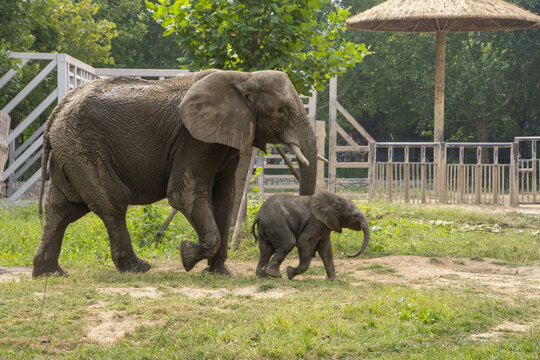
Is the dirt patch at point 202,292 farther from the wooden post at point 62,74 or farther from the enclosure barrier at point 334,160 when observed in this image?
the wooden post at point 62,74

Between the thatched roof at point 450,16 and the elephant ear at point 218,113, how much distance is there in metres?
12.4

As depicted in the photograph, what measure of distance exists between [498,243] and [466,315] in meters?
5.44

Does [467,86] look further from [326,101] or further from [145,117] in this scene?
[145,117]

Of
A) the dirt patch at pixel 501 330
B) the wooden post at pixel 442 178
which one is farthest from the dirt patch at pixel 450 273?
the wooden post at pixel 442 178

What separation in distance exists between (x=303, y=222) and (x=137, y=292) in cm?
185

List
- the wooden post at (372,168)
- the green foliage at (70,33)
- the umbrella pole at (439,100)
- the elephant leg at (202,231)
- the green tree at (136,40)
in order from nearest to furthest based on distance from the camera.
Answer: the elephant leg at (202,231) → the wooden post at (372,168) → the green foliage at (70,33) → the umbrella pole at (439,100) → the green tree at (136,40)

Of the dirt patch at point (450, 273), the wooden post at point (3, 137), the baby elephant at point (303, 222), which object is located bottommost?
the dirt patch at point (450, 273)

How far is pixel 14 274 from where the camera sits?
7.86 metres

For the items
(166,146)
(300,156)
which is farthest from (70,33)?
(300,156)

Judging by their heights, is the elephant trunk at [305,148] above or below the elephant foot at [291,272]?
above

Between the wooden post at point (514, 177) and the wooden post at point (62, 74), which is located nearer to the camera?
the wooden post at point (62, 74)

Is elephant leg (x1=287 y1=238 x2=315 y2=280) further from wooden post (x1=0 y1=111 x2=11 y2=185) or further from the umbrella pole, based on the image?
the umbrella pole

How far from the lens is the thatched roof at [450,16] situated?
18.8 meters

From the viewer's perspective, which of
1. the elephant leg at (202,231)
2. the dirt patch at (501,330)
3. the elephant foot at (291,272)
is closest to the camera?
the dirt patch at (501,330)
